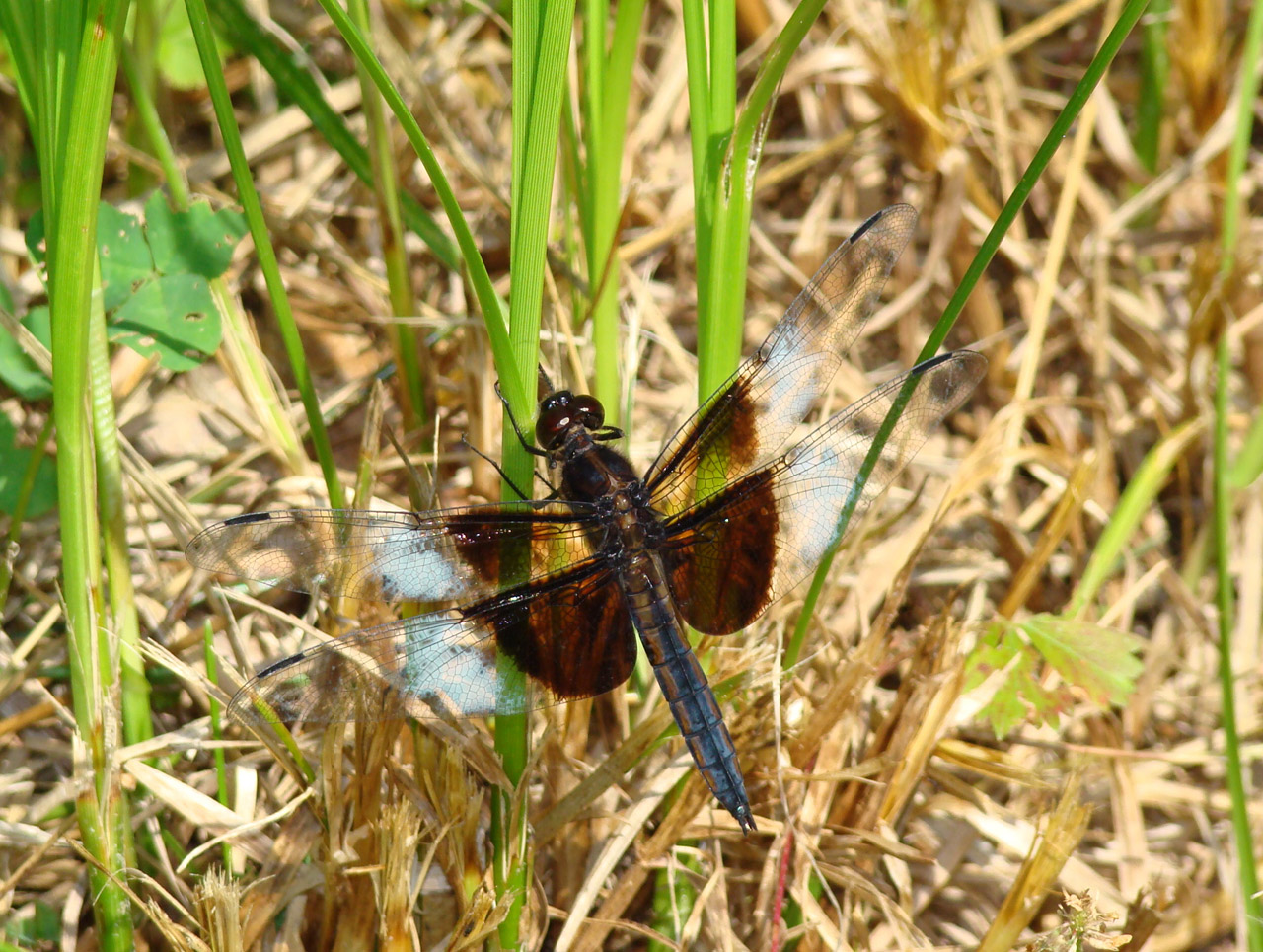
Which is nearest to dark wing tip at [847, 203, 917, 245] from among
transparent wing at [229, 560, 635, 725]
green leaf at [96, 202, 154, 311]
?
transparent wing at [229, 560, 635, 725]

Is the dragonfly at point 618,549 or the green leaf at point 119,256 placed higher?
the green leaf at point 119,256

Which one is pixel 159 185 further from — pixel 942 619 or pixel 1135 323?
pixel 1135 323

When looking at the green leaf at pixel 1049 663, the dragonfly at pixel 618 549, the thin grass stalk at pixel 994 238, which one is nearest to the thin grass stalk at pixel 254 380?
the dragonfly at pixel 618 549

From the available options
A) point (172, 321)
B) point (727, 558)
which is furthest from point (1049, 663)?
point (172, 321)

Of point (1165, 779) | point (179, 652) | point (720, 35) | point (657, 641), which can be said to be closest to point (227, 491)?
point (179, 652)

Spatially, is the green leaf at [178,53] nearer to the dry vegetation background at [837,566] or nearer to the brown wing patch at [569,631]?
the dry vegetation background at [837,566]

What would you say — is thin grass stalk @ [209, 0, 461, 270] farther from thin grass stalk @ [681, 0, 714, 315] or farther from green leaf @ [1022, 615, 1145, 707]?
green leaf @ [1022, 615, 1145, 707]
